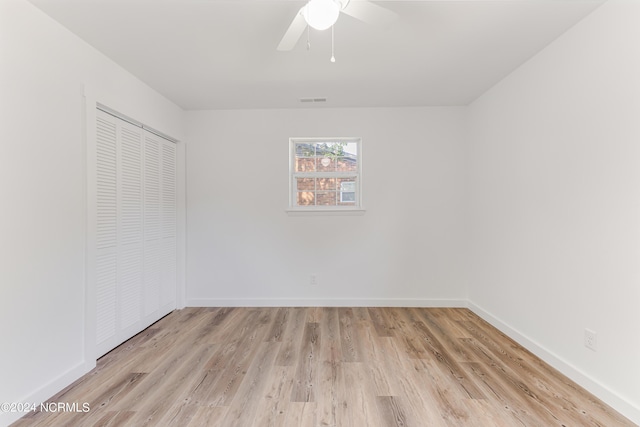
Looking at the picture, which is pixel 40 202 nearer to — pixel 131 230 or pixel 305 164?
pixel 131 230

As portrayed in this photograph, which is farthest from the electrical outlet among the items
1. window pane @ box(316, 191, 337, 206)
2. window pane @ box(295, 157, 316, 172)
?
window pane @ box(295, 157, 316, 172)

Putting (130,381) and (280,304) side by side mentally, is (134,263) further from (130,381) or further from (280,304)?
(280,304)

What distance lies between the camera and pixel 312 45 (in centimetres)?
222

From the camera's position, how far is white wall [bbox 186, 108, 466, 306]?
3596mm

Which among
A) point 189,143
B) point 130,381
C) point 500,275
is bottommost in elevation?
point 130,381

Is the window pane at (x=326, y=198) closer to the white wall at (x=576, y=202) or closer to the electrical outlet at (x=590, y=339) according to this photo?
the white wall at (x=576, y=202)

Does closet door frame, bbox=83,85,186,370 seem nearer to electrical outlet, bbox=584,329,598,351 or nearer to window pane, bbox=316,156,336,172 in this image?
window pane, bbox=316,156,336,172

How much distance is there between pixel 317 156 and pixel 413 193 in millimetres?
1323

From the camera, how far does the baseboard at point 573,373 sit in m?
1.67

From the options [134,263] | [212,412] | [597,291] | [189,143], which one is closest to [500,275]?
[597,291]

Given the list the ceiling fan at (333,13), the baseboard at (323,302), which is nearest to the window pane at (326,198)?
the baseboard at (323,302)

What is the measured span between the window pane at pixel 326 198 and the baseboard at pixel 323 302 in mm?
1224

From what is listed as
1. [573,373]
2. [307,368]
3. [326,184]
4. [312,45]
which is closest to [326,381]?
[307,368]

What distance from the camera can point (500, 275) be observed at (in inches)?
115
